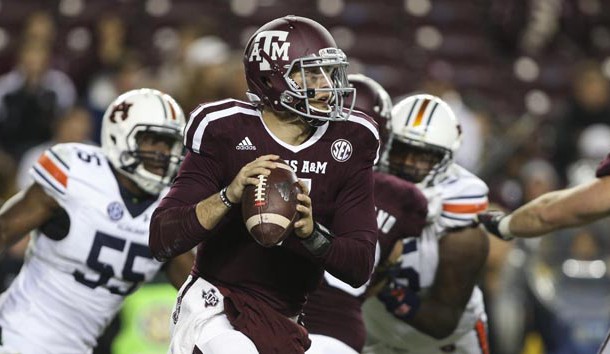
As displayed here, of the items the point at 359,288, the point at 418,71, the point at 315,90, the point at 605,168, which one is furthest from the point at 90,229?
the point at 418,71

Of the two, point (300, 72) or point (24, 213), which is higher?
point (300, 72)

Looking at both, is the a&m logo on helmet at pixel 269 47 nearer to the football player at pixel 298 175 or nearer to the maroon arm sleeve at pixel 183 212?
the football player at pixel 298 175

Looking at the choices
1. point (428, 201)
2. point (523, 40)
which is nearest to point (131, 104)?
point (428, 201)

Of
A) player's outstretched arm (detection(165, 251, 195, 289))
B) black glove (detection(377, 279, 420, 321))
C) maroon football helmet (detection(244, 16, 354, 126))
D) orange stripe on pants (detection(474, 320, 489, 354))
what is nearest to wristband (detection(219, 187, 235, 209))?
maroon football helmet (detection(244, 16, 354, 126))

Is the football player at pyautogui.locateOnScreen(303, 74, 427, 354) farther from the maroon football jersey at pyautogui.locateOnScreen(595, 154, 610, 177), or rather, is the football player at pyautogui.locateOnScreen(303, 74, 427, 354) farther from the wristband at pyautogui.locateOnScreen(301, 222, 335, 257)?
the wristband at pyautogui.locateOnScreen(301, 222, 335, 257)

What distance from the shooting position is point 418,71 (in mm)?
10883

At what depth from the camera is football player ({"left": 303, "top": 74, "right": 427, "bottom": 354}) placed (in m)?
4.48

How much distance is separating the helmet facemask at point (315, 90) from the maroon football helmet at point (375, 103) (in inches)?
38.3

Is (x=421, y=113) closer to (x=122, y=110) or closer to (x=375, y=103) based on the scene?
(x=375, y=103)

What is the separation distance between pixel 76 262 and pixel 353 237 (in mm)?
1491

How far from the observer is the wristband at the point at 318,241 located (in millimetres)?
3522

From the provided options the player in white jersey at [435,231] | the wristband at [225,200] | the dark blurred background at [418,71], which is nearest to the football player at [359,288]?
the player in white jersey at [435,231]

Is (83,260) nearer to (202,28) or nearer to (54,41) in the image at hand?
(202,28)

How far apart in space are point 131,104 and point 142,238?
55cm
